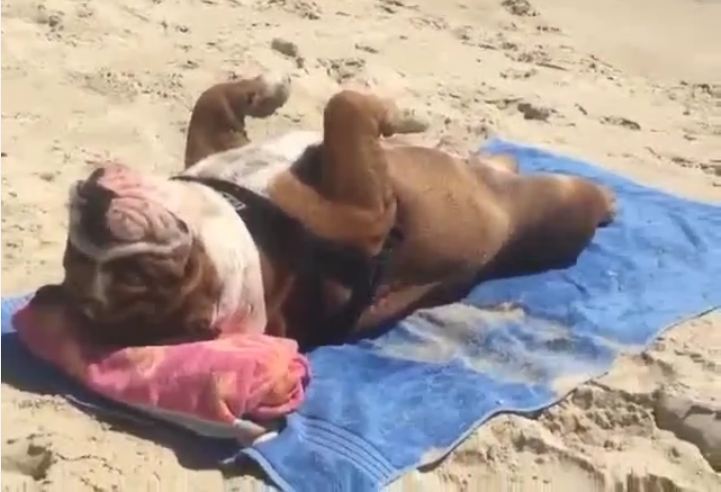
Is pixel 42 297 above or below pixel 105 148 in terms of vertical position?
above

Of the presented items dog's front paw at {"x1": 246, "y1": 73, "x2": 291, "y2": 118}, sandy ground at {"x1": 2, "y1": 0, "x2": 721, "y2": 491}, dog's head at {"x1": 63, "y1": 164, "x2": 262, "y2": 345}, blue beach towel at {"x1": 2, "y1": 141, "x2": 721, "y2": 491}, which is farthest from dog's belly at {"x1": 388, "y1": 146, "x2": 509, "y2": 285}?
dog's head at {"x1": 63, "y1": 164, "x2": 262, "y2": 345}

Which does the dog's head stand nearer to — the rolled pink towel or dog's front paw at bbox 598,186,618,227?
the rolled pink towel

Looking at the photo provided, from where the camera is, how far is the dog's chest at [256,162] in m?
3.49

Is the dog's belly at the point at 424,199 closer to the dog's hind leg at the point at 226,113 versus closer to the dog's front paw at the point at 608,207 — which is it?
the dog's hind leg at the point at 226,113

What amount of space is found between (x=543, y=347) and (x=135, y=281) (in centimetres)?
104

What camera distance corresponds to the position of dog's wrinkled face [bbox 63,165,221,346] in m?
3.05

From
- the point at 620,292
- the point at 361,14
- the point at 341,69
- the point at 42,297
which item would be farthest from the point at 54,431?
the point at 361,14

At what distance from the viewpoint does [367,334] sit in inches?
144

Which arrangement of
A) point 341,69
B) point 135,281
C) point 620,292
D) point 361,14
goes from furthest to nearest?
1. point 361,14
2. point 341,69
3. point 620,292
4. point 135,281

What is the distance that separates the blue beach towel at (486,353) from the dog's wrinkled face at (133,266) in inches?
7.9

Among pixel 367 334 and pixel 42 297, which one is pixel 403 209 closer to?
pixel 367 334

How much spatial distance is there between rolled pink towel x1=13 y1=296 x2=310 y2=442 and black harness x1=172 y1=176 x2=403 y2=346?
241 millimetres

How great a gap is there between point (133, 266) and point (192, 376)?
0.24 metres

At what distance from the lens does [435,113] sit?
512 cm
